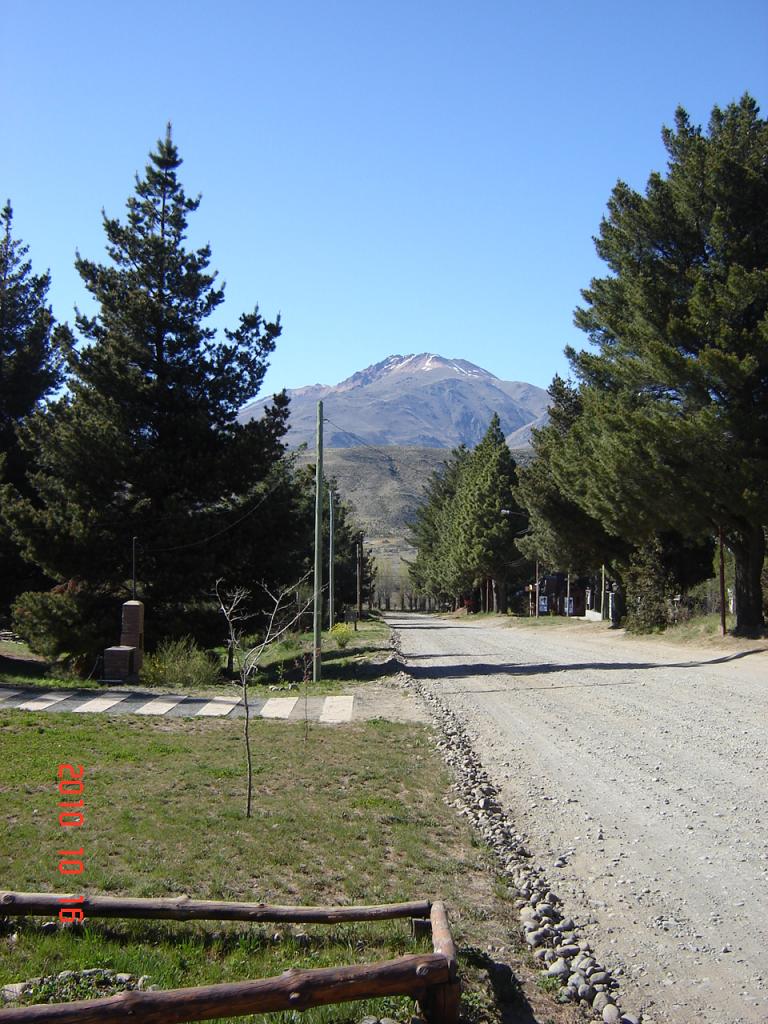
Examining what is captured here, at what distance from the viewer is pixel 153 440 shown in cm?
2509

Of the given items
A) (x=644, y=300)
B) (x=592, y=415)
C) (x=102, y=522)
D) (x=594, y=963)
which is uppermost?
(x=644, y=300)

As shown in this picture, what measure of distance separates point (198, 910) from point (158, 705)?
1046cm

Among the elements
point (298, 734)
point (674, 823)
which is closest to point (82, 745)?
point (298, 734)

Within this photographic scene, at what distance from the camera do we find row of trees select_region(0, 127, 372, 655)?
23.5 metres

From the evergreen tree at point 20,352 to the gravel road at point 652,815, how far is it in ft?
76.3

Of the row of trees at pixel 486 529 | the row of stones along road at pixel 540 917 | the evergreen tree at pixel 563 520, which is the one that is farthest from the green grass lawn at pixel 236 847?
the row of trees at pixel 486 529

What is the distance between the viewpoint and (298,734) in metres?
11.7

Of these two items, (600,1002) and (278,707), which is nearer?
(600,1002)

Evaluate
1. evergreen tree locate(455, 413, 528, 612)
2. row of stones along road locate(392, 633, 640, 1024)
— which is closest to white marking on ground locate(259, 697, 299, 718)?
row of stones along road locate(392, 633, 640, 1024)

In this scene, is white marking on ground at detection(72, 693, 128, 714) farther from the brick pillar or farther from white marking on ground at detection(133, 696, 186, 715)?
the brick pillar

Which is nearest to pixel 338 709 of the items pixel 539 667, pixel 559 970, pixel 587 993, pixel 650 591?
pixel 539 667

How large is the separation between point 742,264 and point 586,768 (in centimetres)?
1939

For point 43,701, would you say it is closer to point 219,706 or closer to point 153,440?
point 219,706

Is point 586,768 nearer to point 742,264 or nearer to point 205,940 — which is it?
point 205,940
